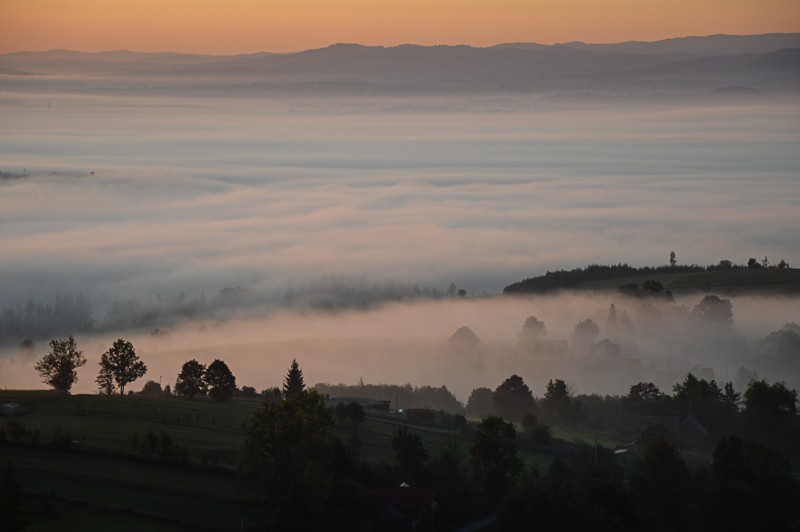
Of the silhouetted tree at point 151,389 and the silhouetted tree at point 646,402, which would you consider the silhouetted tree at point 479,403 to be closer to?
the silhouetted tree at point 646,402

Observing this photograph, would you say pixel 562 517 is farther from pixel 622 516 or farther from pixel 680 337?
pixel 680 337

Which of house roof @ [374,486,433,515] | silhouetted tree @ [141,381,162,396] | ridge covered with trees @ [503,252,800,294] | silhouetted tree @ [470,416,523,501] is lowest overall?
house roof @ [374,486,433,515]

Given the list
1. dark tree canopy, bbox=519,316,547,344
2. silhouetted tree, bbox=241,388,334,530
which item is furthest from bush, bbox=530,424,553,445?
dark tree canopy, bbox=519,316,547,344

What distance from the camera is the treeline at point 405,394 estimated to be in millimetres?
117438

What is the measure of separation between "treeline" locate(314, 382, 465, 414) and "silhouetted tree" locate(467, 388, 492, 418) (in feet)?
3.46

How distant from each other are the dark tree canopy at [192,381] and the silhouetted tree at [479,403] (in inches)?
996

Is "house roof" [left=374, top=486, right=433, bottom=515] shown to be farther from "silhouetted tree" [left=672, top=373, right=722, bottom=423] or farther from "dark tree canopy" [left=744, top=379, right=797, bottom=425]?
"silhouetted tree" [left=672, top=373, right=722, bottom=423]

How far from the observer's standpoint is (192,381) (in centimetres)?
8988

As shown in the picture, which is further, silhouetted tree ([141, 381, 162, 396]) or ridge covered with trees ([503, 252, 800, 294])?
ridge covered with trees ([503, 252, 800, 294])

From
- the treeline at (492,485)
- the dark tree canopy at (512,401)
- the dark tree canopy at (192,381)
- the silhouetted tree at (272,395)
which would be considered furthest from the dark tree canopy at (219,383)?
the dark tree canopy at (512,401)

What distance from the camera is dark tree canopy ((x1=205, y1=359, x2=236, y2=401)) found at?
290ft

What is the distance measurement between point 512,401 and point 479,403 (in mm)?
10971

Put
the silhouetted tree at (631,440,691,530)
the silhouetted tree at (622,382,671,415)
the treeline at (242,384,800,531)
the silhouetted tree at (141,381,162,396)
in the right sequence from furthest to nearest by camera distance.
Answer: the silhouetted tree at (141,381,162,396), the silhouetted tree at (622,382,671,415), the silhouetted tree at (631,440,691,530), the treeline at (242,384,800,531)

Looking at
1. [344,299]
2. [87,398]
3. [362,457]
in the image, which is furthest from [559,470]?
[344,299]
